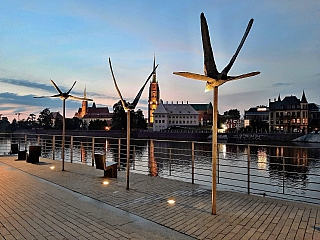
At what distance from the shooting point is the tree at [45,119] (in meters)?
96.8

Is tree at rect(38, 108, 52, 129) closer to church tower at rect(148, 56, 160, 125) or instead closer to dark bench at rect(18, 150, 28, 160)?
church tower at rect(148, 56, 160, 125)

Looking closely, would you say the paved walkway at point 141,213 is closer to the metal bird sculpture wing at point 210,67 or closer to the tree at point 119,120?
the metal bird sculpture wing at point 210,67

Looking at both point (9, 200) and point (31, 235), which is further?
point (9, 200)

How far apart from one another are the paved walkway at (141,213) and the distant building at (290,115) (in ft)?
291

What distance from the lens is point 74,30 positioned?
765 inches

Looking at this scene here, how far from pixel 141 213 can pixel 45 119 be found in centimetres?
10358

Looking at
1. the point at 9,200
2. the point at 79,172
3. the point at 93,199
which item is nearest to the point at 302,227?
the point at 93,199

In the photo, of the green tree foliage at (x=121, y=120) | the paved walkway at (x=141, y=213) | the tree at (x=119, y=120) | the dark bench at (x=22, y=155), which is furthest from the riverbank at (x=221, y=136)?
the paved walkway at (x=141, y=213)

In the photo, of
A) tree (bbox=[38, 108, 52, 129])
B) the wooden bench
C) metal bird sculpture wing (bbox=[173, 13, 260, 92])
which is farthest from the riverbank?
metal bird sculpture wing (bbox=[173, 13, 260, 92])

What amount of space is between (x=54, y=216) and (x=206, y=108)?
433 feet

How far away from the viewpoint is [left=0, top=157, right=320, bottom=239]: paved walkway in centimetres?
348

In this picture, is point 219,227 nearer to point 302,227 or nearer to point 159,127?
point 302,227

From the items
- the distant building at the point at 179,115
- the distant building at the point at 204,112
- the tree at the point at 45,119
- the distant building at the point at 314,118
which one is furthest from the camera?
the distant building at the point at 204,112

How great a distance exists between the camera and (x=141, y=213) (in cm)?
431
